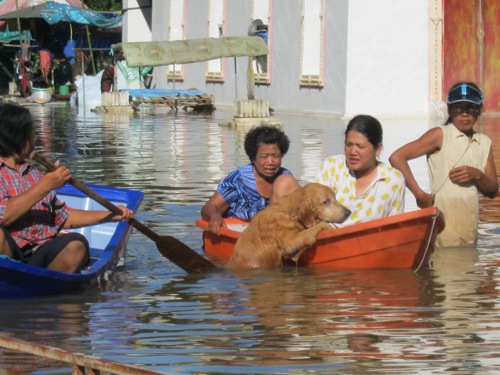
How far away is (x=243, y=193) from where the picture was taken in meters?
10.3

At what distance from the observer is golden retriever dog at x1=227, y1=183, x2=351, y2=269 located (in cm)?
891

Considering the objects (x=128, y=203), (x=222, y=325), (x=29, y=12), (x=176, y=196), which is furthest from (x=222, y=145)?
(x=29, y=12)

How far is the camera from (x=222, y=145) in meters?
21.3

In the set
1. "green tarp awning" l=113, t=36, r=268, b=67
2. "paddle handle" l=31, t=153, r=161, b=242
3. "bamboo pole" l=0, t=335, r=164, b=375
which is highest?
"green tarp awning" l=113, t=36, r=268, b=67

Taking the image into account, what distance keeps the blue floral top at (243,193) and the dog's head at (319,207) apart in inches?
47.1

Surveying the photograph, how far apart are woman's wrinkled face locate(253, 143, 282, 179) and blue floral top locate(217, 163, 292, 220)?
12 cm

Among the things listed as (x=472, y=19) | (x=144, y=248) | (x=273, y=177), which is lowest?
(x=144, y=248)

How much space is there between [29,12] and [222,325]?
38628mm

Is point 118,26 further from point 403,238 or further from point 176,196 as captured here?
point 403,238

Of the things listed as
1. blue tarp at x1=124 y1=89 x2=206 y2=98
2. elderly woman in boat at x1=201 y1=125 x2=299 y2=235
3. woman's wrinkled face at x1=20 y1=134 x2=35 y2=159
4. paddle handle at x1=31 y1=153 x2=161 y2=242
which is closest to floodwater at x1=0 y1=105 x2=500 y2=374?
paddle handle at x1=31 y1=153 x2=161 y2=242

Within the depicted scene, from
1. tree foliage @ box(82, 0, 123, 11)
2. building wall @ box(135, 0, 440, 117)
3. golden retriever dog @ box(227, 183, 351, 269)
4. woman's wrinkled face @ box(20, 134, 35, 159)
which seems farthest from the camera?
tree foliage @ box(82, 0, 123, 11)

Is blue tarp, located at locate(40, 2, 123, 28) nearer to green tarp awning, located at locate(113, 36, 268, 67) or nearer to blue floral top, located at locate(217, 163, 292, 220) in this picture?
green tarp awning, located at locate(113, 36, 268, 67)

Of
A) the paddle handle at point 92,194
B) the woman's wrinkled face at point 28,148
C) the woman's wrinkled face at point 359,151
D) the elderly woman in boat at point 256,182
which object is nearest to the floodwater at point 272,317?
the paddle handle at point 92,194

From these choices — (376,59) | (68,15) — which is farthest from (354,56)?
(68,15)
